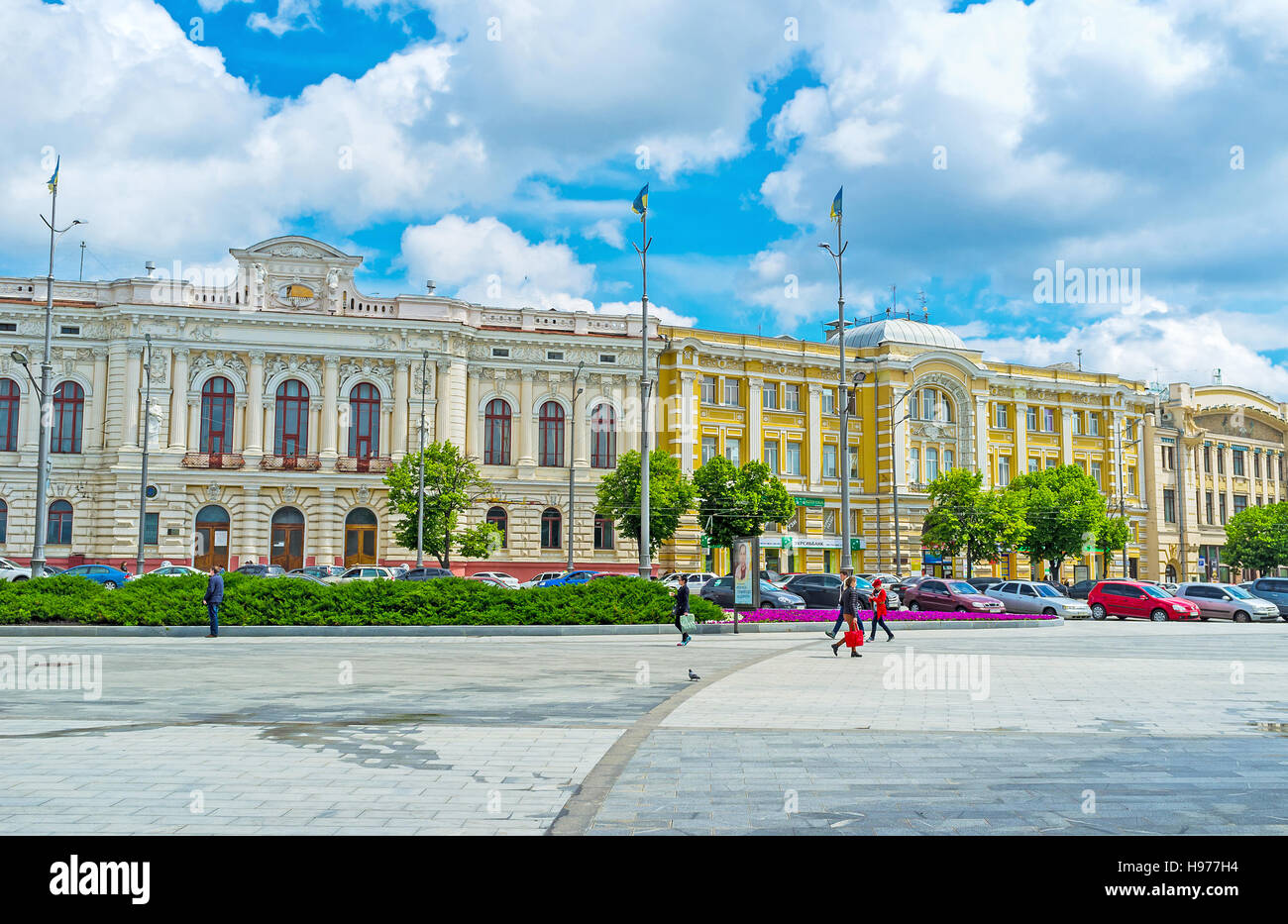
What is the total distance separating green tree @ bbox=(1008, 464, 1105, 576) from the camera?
6125 centimetres

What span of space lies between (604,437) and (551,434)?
10.2 feet

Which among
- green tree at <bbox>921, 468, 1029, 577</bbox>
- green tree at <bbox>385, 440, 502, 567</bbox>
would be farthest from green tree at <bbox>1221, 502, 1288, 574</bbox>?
green tree at <bbox>385, 440, 502, 567</bbox>

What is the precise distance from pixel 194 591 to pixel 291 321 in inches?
1226

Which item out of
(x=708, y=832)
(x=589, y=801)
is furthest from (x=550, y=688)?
(x=708, y=832)

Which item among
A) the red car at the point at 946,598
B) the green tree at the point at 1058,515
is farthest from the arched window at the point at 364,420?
the green tree at the point at 1058,515

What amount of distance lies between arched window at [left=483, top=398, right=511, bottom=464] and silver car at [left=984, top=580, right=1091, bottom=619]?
27.9 meters

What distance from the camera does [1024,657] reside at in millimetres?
20594

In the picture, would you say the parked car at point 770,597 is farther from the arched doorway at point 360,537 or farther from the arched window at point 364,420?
the arched window at point 364,420

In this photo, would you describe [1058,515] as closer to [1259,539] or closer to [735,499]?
[1259,539]

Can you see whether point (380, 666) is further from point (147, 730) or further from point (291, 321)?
point (291, 321)

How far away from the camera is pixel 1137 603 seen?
4088cm

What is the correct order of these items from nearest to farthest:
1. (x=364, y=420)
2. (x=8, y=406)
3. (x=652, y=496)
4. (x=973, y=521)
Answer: (x=652, y=496)
(x=8, y=406)
(x=364, y=420)
(x=973, y=521)

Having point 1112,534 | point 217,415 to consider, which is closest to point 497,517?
point 217,415

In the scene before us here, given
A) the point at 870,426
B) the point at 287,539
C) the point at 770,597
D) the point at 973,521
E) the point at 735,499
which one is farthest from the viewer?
the point at 870,426
